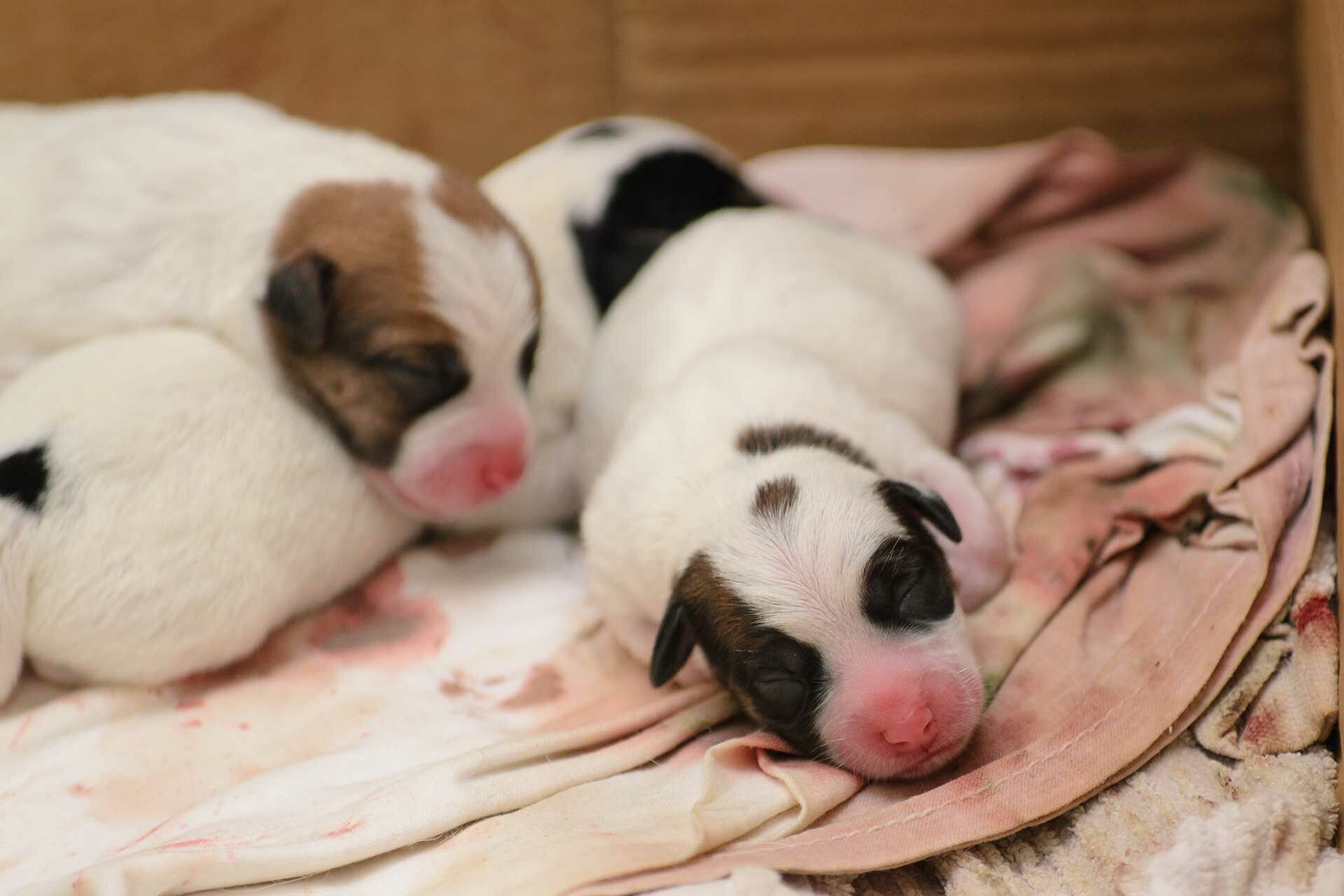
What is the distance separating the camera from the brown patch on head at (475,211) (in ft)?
9.42

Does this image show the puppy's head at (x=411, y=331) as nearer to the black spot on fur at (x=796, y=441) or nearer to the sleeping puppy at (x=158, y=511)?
the sleeping puppy at (x=158, y=511)

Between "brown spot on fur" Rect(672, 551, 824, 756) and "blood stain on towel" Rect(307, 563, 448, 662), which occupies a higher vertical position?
"brown spot on fur" Rect(672, 551, 824, 756)

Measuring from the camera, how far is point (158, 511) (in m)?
2.61

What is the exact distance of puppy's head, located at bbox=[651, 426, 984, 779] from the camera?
2.12m

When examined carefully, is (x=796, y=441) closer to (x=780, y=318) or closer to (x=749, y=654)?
(x=749, y=654)

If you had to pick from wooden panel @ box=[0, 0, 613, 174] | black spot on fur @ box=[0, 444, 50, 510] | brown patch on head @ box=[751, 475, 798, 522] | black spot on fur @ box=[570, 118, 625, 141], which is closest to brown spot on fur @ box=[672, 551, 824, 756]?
brown patch on head @ box=[751, 475, 798, 522]

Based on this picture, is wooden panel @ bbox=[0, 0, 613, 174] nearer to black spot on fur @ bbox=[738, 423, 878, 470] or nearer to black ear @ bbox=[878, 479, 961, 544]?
black spot on fur @ bbox=[738, 423, 878, 470]

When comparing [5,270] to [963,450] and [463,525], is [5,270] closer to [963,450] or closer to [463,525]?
[463,525]

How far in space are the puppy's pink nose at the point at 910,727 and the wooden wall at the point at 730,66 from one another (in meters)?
2.63

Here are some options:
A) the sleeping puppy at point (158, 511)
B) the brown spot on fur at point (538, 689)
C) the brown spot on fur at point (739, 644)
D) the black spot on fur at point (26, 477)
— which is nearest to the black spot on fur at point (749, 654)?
the brown spot on fur at point (739, 644)

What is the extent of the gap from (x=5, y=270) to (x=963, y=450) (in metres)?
2.48

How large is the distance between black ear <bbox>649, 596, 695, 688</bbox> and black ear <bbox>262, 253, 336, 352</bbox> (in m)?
1.06

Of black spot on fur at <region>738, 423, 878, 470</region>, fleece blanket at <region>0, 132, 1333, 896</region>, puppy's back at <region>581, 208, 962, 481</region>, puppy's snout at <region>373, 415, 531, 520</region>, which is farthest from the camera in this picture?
puppy's back at <region>581, 208, 962, 481</region>

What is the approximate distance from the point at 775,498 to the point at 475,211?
3.81ft
